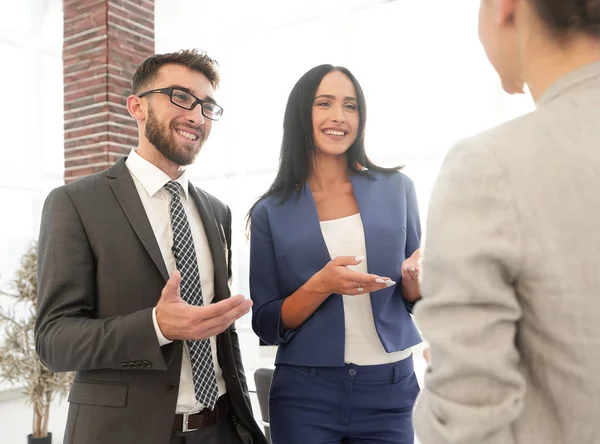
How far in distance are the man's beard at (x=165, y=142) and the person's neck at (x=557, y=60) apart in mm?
1571

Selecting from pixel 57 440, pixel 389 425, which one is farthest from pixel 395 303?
pixel 57 440

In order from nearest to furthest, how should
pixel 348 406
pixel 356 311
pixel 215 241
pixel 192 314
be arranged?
1. pixel 192 314
2. pixel 348 406
3. pixel 356 311
4. pixel 215 241

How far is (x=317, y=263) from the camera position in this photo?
6.57ft

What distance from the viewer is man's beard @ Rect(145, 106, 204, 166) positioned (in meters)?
2.13

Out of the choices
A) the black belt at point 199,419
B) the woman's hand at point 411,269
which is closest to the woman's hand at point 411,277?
the woman's hand at point 411,269

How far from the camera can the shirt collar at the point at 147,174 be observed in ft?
6.66

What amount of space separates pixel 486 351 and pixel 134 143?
4586mm

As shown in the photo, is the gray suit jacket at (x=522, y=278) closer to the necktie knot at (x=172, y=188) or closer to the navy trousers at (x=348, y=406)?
the navy trousers at (x=348, y=406)

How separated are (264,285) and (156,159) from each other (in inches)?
25.5

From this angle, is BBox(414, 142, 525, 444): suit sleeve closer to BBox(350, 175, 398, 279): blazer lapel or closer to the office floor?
BBox(350, 175, 398, 279): blazer lapel

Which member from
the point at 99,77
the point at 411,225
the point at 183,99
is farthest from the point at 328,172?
the point at 99,77

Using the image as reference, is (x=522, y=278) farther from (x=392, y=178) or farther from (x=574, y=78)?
(x=392, y=178)

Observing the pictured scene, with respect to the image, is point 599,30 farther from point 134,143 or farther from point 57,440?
point 57,440

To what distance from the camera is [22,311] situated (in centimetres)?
837
